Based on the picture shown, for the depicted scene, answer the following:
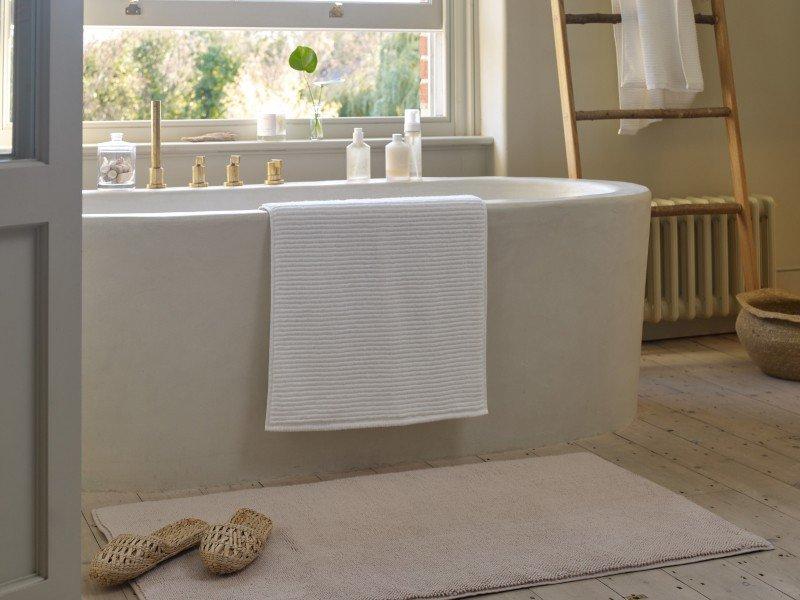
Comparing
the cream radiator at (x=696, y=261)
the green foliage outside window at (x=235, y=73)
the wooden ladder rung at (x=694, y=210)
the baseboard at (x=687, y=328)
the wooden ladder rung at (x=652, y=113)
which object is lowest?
the baseboard at (x=687, y=328)

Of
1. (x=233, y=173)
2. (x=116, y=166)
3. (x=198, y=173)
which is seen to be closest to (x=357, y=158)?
(x=233, y=173)

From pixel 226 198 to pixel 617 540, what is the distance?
5.42ft

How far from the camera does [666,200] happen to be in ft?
12.6

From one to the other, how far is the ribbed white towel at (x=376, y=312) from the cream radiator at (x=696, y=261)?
1485 mm

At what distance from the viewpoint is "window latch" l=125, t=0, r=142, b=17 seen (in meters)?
Answer: 3.46

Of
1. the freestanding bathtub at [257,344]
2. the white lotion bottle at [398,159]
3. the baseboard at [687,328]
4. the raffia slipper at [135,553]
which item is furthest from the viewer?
the baseboard at [687,328]

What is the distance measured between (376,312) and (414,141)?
3.90ft

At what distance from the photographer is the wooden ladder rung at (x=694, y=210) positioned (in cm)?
364

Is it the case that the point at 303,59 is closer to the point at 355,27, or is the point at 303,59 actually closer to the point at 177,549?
the point at 355,27

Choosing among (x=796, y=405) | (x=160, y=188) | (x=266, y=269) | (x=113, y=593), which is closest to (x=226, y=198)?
(x=160, y=188)

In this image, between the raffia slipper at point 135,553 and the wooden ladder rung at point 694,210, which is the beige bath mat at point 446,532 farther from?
the wooden ladder rung at point 694,210

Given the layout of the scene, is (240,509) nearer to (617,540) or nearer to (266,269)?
(266,269)

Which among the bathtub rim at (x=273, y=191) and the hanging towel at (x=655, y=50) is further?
the hanging towel at (x=655, y=50)

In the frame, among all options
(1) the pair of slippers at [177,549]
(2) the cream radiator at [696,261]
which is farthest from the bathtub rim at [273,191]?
(1) the pair of slippers at [177,549]
